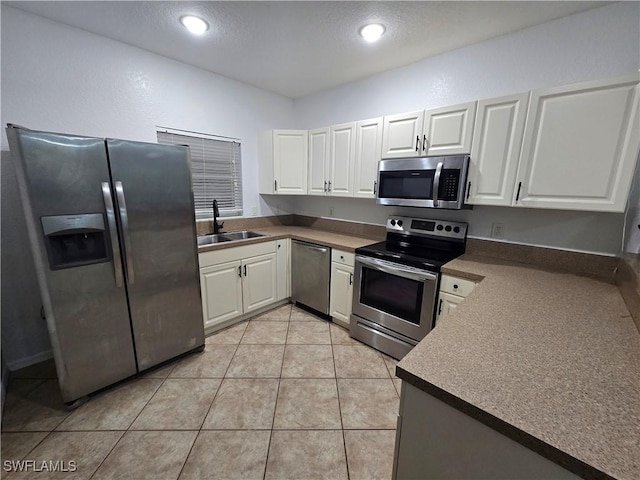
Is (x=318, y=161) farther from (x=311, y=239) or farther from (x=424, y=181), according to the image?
(x=424, y=181)

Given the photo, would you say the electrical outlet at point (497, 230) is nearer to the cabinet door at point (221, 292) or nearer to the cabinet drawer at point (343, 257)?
the cabinet drawer at point (343, 257)

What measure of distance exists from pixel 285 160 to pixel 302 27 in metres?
1.36

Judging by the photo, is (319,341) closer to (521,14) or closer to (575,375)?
(575,375)

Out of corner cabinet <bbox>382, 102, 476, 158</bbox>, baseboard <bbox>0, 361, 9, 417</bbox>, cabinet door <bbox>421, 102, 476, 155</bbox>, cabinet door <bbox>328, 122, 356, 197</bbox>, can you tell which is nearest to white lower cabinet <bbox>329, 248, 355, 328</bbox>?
cabinet door <bbox>328, 122, 356, 197</bbox>

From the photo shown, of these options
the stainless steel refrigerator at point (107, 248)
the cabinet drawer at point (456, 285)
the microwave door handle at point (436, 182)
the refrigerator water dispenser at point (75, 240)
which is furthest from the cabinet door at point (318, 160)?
the refrigerator water dispenser at point (75, 240)

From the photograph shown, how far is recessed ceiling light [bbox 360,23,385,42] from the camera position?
1.86 metres

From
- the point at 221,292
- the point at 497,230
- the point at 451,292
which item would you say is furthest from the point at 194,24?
the point at 497,230

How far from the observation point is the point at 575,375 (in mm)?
785

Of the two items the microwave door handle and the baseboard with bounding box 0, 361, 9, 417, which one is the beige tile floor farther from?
the microwave door handle

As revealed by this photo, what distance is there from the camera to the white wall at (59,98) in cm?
181

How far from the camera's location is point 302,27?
1.89 meters

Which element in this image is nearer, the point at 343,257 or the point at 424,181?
the point at 424,181

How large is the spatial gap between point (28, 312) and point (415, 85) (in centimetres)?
377

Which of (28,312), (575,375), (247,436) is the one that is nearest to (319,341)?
(247,436)
